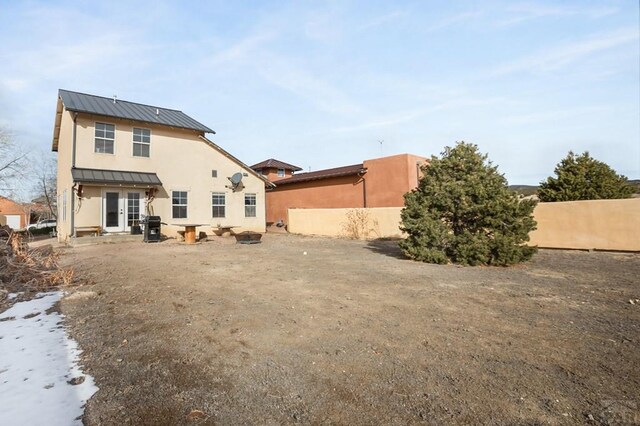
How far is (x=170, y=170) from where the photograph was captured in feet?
57.1

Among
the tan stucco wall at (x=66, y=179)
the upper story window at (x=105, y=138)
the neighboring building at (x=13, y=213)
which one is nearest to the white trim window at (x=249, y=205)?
the upper story window at (x=105, y=138)

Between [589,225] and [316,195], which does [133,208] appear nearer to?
[316,195]

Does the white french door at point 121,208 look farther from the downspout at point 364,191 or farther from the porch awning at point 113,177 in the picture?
the downspout at point 364,191

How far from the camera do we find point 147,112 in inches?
697

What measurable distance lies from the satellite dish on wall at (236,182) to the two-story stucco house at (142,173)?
2.4 inches

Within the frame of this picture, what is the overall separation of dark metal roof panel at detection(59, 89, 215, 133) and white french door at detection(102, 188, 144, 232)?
3655mm

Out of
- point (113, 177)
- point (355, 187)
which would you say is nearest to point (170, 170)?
point (113, 177)

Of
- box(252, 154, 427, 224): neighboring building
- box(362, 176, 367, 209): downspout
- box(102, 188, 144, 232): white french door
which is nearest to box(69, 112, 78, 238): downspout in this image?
box(102, 188, 144, 232): white french door

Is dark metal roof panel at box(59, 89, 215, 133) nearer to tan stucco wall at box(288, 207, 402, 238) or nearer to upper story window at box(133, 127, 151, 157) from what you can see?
upper story window at box(133, 127, 151, 157)

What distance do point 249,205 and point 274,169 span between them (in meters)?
9.56

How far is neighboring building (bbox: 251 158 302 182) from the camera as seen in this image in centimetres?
2880

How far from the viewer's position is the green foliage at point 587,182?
501 inches

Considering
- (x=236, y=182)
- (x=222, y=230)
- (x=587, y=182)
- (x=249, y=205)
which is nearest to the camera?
(x=587, y=182)

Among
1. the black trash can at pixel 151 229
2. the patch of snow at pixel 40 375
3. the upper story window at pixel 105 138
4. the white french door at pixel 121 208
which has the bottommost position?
the patch of snow at pixel 40 375
